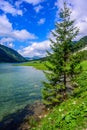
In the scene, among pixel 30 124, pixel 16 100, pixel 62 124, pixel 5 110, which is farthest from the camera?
pixel 16 100

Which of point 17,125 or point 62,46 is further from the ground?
point 62,46

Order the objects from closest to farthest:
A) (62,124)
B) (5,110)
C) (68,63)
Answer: (62,124)
(68,63)
(5,110)

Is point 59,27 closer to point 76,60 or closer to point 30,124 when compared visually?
point 76,60

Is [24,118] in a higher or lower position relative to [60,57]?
lower

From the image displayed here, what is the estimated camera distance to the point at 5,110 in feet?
100

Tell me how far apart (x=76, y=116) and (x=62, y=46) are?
1163 cm

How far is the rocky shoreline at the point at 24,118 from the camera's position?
77.0 ft

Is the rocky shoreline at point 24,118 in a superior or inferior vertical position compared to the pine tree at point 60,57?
inferior

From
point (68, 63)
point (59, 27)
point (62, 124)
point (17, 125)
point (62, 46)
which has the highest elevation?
point (59, 27)

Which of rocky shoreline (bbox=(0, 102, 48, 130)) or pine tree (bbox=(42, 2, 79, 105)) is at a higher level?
pine tree (bbox=(42, 2, 79, 105))

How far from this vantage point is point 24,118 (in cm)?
2645

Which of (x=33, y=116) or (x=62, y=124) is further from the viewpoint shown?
(x=33, y=116)

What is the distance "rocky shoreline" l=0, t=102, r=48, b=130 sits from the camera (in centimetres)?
2348

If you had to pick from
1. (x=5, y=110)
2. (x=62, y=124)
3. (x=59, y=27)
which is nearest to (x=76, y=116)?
(x=62, y=124)
